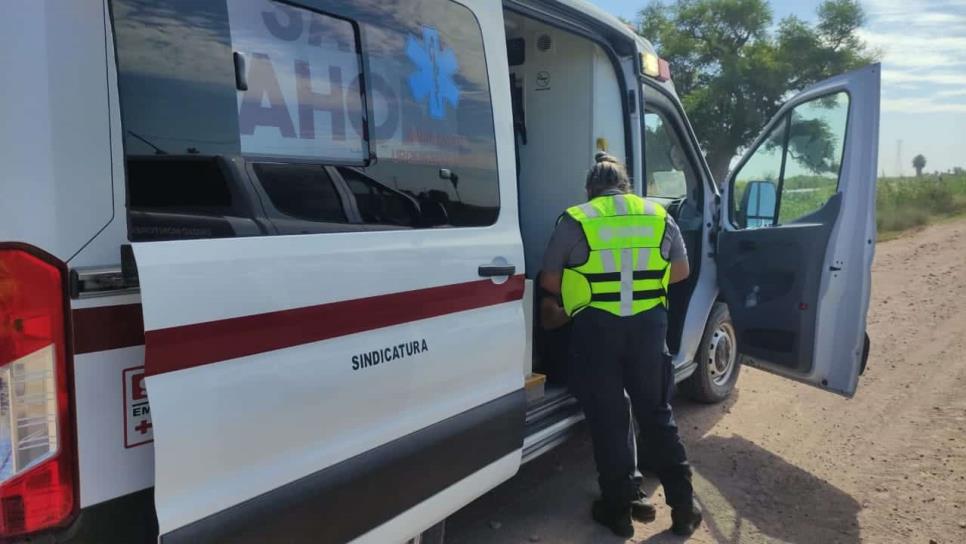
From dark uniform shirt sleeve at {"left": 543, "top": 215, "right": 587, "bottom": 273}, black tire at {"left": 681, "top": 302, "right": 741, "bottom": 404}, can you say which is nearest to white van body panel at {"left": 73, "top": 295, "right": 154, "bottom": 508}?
dark uniform shirt sleeve at {"left": 543, "top": 215, "right": 587, "bottom": 273}

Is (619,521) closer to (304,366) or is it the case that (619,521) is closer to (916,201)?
(304,366)

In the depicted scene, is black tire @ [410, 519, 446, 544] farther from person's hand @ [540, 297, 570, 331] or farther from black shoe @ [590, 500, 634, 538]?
person's hand @ [540, 297, 570, 331]

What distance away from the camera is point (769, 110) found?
81.0ft

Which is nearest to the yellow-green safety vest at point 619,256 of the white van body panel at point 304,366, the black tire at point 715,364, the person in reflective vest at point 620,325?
the person in reflective vest at point 620,325

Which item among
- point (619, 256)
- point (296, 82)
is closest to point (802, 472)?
point (619, 256)

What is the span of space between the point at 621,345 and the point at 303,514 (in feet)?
5.57

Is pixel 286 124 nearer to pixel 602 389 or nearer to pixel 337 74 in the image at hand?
pixel 337 74

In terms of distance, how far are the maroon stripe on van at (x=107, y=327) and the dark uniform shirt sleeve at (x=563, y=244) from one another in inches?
76.5

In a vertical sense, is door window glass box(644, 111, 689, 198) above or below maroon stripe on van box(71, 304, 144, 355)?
above

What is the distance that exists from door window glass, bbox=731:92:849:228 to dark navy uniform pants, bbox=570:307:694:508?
1.34 meters

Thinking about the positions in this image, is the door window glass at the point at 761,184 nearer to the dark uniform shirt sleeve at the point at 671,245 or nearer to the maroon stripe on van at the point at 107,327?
the dark uniform shirt sleeve at the point at 671,245

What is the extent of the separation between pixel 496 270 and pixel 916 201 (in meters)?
25.2

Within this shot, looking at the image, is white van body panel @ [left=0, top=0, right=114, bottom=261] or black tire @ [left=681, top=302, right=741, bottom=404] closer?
white van body panel @ [left=0, top=0, right=114, bottom=261]

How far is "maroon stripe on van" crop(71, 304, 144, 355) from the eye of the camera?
1.49 meters
